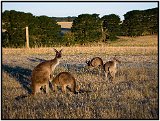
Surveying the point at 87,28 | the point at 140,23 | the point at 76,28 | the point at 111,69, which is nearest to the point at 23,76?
the point at 111,69

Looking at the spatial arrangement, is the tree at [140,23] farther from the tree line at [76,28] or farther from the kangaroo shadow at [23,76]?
the kangaroo shadow at [23,76]

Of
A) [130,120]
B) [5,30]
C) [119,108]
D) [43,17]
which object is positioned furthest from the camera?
[43,17]

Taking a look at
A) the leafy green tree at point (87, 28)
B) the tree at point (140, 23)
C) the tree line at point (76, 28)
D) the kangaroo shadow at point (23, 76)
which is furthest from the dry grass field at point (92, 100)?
the tree at point (140, 23)

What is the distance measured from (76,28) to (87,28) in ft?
3.24

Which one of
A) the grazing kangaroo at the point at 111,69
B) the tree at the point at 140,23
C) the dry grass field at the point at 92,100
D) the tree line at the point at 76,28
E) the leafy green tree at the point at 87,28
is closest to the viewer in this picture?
the dry grass field at the point at 92,100

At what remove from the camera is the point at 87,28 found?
27500 millimetres

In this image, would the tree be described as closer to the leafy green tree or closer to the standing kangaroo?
the leafy green tree

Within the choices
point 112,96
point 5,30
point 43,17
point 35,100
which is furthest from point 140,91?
point 43,17

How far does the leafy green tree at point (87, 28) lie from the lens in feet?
87.1

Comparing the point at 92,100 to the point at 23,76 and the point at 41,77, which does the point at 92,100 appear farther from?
the point at 23,76

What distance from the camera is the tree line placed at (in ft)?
79.0

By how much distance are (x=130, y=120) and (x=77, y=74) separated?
15.0 ft

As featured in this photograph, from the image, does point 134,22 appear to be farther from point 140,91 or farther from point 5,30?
point 140,91

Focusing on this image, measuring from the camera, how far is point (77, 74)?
407 inches
